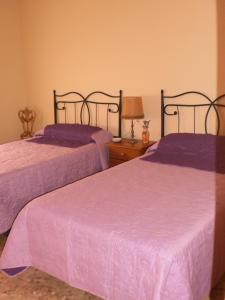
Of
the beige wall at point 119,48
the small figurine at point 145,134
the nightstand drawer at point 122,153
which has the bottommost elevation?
the nightstand drawer at point 122,153

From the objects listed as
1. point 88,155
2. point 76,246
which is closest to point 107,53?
point 88,155

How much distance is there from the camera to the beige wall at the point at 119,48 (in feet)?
10.4

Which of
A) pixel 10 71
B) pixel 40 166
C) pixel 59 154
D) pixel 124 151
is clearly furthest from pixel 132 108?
pixel 10 71

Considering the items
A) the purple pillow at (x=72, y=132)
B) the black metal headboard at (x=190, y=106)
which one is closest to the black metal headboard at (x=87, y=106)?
the purple pillow at (x=72, y=132)

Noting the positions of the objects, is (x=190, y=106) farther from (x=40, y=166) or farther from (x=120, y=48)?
(x=40, y=166)

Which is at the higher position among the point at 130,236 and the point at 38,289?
the point at 130,236

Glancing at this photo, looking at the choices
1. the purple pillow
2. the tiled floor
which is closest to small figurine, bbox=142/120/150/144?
the purple pillow

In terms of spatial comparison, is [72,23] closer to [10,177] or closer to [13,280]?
[10,177]

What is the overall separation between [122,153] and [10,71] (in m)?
2.12

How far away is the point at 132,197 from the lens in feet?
7.06

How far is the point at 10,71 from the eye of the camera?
14.8 ft

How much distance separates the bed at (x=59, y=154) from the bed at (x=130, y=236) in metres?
0.59

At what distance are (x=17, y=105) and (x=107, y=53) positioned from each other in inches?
62.8

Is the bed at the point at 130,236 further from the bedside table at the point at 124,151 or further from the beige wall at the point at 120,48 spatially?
the beige wall at the point at 120,48
